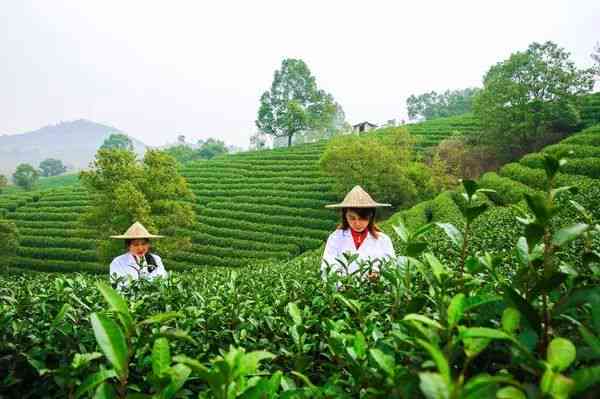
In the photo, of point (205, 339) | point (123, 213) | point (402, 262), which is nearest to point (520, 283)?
point (402, 262)

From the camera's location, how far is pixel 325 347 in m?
1.43

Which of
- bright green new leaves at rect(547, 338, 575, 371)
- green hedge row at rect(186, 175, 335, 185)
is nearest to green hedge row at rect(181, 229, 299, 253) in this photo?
green hedge row at rect(186, 175, 335, 185)

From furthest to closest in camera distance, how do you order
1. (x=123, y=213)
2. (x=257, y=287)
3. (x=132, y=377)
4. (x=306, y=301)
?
1. (x=123, y=213)
2. (x=257, y=287)
3. (x=306, y=301)
4. (x=132, y=377)

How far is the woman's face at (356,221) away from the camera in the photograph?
3.79m

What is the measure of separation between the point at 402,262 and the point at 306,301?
658mm

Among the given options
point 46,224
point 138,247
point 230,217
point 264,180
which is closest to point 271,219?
point 230,217

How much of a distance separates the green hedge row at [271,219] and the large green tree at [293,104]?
25.4 m

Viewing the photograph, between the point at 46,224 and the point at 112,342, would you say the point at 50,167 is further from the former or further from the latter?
the point at 112,342

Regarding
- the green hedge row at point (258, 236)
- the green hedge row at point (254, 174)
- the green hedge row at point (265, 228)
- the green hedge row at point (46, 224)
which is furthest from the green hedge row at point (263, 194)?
the green hedge row at point (46, 224)

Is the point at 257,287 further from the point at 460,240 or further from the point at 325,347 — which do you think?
the point at 460,240

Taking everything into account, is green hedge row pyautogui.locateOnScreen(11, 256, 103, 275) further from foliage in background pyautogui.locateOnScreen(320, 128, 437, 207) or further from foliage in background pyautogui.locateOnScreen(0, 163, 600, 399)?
foliage in background pyautogui.locateOnScreen(0, 163, 600, 399)

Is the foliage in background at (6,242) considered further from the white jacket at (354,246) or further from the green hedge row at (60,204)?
the white jacket at (354,246)

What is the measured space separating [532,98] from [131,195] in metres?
25.6

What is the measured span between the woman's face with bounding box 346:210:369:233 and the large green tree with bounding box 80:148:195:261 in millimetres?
14699
